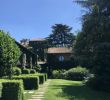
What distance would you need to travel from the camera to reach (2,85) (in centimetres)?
1720

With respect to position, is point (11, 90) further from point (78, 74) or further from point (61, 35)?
point (61, 35)

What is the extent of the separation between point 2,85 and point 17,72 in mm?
20455

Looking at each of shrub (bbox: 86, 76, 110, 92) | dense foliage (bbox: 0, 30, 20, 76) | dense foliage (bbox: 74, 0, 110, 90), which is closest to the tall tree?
dense foliage (bbox: 74, 0, 110, 90)

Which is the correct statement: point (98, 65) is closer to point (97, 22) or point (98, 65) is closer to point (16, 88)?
point (97, 22)

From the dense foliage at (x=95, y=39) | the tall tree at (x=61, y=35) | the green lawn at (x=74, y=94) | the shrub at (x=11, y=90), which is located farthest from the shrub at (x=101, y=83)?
the tall tree at (x=61, y=35)

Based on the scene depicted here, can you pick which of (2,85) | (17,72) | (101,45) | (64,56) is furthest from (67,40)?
(2,85)

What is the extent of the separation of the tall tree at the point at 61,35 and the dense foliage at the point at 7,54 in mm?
63428

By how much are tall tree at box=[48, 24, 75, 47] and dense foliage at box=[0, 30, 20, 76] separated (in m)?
63.4

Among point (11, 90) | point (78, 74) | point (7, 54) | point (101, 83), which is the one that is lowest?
point (11, 90)

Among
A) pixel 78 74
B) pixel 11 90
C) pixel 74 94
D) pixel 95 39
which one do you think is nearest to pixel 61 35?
pixel 78 74

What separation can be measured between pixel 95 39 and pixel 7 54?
8356 millimetres

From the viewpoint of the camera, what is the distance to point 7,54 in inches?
1172

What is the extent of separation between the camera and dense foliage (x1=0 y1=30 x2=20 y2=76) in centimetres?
2914

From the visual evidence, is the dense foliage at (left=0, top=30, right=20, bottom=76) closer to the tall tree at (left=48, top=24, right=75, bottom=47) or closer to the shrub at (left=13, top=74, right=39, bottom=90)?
the shrub at (left=13, top=74, right=39, bottom=90)
